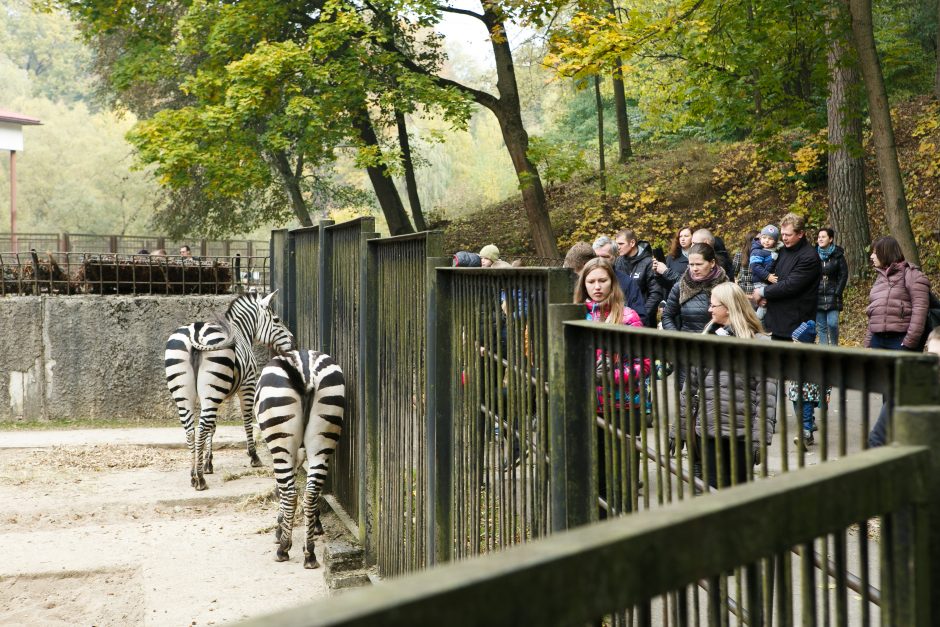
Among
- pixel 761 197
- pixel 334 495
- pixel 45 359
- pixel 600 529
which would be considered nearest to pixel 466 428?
pixel 600 529

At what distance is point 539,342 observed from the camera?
3391mm

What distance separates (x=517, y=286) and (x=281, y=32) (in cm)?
2004

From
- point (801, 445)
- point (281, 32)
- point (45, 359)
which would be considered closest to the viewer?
point (801, 445)

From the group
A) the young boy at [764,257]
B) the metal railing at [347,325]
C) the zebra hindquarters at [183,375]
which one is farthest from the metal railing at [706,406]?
the zebra hindquarters at [183,375]

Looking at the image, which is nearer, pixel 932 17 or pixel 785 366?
pixel 785 366

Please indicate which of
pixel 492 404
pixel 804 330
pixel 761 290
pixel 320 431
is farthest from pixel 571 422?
pixel 761 290

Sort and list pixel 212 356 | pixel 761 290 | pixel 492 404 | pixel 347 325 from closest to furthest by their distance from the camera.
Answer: pixel 492 404, pixel 347 325, pixel 761 290, pixel 212 356

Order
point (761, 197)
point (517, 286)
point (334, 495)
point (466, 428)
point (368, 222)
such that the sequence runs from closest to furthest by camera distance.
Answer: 1. point (517, 286)
2. point (466, 428)
3. point (368, 222)
4. point (334, 495)
5. point (761, 197)

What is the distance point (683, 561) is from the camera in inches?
46.3

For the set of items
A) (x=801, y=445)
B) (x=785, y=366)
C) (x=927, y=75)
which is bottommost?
(x=801, y=445)

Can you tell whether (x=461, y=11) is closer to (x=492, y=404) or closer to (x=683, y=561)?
(x=492, y=404)

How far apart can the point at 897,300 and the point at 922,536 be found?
754 cm

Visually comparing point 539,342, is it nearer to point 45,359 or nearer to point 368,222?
point 368,222

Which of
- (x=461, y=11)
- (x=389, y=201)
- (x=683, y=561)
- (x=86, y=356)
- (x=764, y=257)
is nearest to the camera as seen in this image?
(x=683, y=561)
